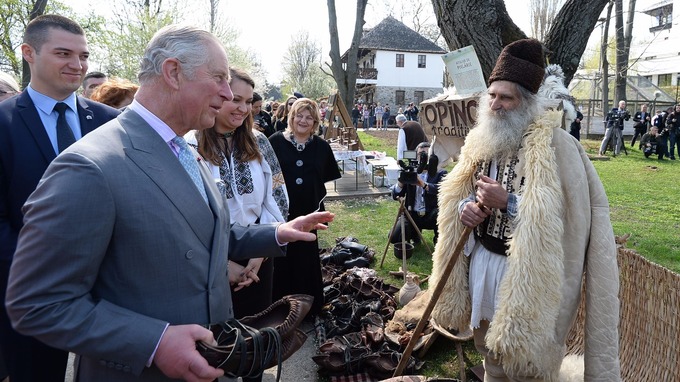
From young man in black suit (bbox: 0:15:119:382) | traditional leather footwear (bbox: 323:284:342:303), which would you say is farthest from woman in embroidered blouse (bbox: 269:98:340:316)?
young man in black suit (bbox: 0:15:119:382)

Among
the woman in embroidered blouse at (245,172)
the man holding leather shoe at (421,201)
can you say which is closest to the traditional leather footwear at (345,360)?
the woman in embroidered blouse at (245,172)

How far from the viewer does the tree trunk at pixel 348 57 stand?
44.5 ft

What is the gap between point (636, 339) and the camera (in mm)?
2691

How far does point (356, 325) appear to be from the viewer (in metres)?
3.79

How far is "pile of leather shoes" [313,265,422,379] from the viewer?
3158mm

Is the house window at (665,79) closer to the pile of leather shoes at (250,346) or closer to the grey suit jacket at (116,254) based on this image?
the pile of leather shoes at (250,346)

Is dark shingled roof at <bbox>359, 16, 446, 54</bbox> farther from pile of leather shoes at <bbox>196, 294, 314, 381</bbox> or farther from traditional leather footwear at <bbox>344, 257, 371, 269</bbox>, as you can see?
pile of leather shoes at <bbox>196, 294, 314, 381</bbox>

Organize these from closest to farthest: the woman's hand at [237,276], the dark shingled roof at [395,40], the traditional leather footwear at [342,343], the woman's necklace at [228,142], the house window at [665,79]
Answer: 1. the woman's hand at [237,276]
2. the woman's necklace at [228,142]
3. the traditional leather footwear at [342,343]
4. the house window at [665,79]
5. the dark shingled roof at [395,40]

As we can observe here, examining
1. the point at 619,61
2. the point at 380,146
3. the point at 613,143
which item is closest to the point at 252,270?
the point at 380,146

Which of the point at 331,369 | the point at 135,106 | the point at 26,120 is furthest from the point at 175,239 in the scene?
the point at 331,369

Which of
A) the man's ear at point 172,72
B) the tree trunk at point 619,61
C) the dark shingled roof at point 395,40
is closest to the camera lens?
the man's ear at point 172,72

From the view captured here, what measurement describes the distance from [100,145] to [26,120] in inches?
51.5

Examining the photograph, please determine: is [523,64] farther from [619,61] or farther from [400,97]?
[400,97]

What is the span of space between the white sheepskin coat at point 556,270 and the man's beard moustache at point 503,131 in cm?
14
